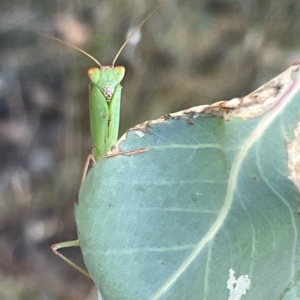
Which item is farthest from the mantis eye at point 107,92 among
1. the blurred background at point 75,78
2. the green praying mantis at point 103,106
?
the blurred background at point 75,78

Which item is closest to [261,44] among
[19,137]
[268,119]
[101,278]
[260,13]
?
[260,13]

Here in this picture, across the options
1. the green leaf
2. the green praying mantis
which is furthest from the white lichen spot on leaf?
the green praying mantis

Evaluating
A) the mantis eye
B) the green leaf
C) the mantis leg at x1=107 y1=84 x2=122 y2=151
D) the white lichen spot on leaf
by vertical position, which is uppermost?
the mantis eye

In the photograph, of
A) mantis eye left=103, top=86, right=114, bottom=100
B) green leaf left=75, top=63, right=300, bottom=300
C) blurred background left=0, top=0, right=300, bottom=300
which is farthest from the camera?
blurred background left=0, top=0, right=300, bottom=300

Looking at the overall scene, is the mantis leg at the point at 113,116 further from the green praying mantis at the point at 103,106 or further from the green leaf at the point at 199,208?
the green leaf at the point at 199,208

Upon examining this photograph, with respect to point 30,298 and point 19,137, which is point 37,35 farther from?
point 30,298

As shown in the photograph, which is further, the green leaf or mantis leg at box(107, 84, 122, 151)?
mantis leg at box(107, 84, 122, 151)

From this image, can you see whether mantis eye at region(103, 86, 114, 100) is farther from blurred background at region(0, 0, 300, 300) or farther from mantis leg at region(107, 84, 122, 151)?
blurred background at region(0, 0, 300, 300)
